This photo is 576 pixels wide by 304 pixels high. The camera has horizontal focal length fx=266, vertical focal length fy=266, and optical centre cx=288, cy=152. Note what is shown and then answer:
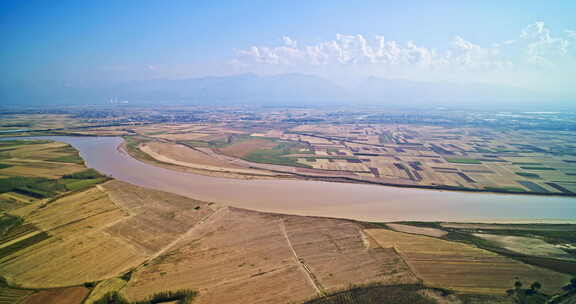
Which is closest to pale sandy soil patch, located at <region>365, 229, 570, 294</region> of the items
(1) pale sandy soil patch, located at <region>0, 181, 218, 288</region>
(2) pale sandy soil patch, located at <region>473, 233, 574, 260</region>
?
(2) pale sandy soil patch, located at <region>473, 233, 574, 260</region>

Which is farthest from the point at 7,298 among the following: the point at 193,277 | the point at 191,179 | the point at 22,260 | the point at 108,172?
the point at 108,172

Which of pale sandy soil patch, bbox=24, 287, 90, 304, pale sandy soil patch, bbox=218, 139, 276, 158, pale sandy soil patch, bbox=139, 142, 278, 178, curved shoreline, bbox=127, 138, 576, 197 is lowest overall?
pale sandy soil patch, bbox=24, 287, 90, 304

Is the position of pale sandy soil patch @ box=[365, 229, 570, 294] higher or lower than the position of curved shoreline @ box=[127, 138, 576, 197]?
lower

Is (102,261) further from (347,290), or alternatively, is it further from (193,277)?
(347,290)

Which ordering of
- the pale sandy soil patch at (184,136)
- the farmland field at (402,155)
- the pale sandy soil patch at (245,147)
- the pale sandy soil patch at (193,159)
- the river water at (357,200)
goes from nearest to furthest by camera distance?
the river water at (357,200) → the farmland field at (402,155) → the pale sandy soil patch at (193,159) → the pale sandy soil patch at (245,147) → the pale sandy soil patch at (184,136)

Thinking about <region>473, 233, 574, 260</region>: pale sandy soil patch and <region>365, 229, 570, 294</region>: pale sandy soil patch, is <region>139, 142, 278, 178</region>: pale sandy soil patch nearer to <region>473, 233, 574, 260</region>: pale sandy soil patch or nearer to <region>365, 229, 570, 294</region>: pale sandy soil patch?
<region>365, 229, 570, 294</region>: pale sandy soil patch

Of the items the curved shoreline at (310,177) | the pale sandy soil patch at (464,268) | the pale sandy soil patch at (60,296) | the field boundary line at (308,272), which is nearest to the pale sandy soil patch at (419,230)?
the pale sandy soil patch at (464,268)

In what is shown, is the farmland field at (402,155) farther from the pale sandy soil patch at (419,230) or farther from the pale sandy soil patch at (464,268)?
the pale sandy soil patch at (464,268)
